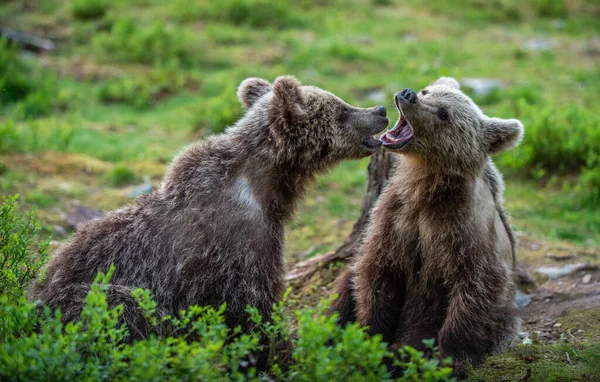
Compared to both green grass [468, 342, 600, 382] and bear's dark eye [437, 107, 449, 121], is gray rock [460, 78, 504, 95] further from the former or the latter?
green grass [468, 342, 600, 382]

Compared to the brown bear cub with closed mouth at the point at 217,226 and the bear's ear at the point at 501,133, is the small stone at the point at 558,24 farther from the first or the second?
the brown bear cub with closed mouth at the point at 217,226

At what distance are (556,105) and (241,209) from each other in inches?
380

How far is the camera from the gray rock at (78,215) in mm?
9814

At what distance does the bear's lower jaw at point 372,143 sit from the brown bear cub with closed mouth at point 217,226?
24 centimetres

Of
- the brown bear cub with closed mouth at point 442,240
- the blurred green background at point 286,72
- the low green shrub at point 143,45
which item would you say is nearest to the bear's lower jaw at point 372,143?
the brown bear cub with closed mouth at point 442,240

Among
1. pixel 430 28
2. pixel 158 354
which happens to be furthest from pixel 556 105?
pixel 158 354

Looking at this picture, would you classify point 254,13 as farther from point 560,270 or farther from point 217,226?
point 217,226

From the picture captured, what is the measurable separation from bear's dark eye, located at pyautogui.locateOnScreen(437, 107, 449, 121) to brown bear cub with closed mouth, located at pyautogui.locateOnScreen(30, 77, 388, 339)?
0.85 metres

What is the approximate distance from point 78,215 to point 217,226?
168 inches

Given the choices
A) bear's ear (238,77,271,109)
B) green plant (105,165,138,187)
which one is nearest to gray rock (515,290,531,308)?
bear's ear (238,77,271,109)

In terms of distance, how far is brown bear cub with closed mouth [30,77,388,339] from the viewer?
6.16 m

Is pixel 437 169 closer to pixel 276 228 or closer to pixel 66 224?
pixel 276 228

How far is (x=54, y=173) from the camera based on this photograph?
11.2 metres

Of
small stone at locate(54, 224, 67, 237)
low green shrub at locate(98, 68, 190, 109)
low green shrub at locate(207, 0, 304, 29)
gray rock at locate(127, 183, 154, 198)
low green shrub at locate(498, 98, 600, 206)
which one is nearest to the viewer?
small stone at locate(54, 224, 67, 237)
